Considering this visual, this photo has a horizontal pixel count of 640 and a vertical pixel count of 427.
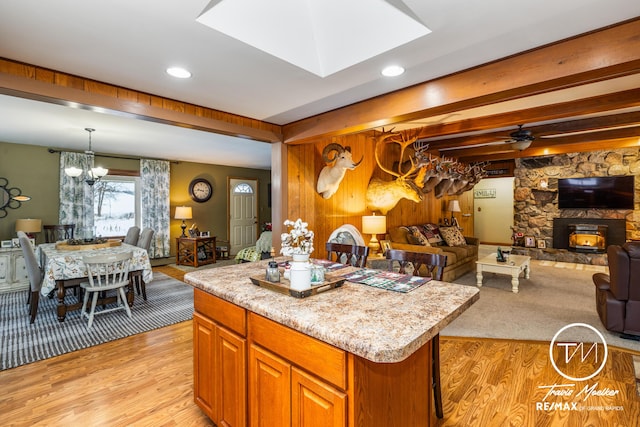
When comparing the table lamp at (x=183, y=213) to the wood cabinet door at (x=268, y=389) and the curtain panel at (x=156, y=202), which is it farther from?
the wood cabinet door at (x=268, y=389)

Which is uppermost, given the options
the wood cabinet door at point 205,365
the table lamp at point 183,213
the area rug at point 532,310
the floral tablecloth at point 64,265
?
the table lamp at point 183,213

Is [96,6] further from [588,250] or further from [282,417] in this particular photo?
[588,250]

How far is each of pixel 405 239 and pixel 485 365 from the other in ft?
10.1

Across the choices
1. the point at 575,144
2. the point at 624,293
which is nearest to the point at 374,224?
the point at 624,293

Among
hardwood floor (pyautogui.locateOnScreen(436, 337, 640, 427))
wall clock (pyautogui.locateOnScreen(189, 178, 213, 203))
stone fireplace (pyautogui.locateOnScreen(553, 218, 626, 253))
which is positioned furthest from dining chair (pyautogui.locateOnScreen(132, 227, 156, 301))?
stone fireplace (pyautogui.locateOnScreen(553, 218, 626, 253))

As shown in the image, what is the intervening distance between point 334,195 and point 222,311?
3.39 m

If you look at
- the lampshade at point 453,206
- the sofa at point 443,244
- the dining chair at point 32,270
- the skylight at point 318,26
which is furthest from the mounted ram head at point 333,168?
the lampshade at point 453,206

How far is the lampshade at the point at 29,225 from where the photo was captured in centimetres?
512

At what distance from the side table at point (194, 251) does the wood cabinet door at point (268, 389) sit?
19.1 ft

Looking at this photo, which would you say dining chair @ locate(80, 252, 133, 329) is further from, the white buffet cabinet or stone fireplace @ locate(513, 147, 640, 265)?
stone fireplace @ locate(513, 147, 640, 265)

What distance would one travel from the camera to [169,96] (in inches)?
125

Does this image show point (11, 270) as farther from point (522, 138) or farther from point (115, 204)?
point (522, 138)

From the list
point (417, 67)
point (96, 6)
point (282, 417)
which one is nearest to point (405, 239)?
point (417, 67)

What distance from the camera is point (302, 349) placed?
133cm
